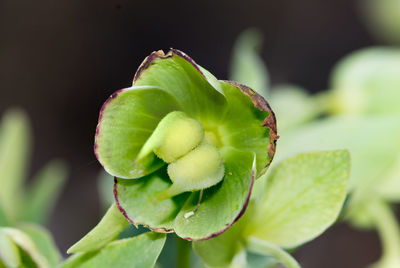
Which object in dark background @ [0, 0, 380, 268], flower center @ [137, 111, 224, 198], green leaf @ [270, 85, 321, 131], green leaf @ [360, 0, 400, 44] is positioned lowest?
dark background @ [0, 0, 380, 268]

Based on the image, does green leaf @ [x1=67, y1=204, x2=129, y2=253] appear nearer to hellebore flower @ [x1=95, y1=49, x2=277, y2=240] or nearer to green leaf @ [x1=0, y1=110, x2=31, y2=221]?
hellebore flower @ [x1=95, y1=49, x2=277, y2=240]

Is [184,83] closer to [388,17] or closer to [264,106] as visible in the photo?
[264,106]

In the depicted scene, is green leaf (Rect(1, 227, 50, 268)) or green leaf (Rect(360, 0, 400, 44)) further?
green leaf (Rect(360, 0, 400, 44))

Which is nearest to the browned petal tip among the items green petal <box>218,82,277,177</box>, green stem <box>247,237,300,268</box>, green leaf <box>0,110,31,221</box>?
green petal <box>218,82,277,177</box>

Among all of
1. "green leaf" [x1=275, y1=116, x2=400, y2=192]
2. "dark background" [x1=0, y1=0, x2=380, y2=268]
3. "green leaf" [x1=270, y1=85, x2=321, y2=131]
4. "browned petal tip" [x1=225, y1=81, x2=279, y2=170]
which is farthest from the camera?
"dark background" [x1=0, y1=0, x2=380, y2=268]

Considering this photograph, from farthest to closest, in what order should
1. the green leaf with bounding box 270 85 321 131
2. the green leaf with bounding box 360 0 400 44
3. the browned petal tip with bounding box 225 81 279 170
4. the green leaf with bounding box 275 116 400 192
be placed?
the green leaf with bounding box 360 0 400 44 < the green leaf with bounding box 270 85 321 131 < the green leaf with bounding box 275 116 400 192 < the browned petal tip with bounding box 225 81 279 170

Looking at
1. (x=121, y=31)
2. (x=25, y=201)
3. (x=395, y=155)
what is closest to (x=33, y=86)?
(x=121, y=31)
